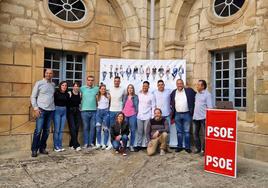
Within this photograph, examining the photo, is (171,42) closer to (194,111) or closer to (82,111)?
(194,111)

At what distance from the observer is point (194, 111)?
5812 millimetres

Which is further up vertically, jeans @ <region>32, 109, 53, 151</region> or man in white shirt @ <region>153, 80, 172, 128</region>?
man in white shirt @ <region>153, 80, 172, 128</region>

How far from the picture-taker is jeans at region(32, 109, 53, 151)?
17.9 ft

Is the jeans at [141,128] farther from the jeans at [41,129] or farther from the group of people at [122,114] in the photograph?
the jeans at [41,129]

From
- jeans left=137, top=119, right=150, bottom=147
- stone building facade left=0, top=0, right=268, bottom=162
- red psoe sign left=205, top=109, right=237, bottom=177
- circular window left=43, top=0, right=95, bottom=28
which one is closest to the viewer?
red psoe sign left=205, top=109, right=237, bottom=177

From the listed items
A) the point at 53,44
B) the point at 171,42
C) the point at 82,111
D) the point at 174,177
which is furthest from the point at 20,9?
the point at 174,177

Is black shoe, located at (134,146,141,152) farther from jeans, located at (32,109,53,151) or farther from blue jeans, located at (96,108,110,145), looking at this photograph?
jeans, located at (32,109,53,151)

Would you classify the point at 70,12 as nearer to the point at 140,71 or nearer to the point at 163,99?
the point at 140,71

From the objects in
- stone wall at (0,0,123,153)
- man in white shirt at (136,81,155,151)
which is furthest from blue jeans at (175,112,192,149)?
stone wall at (0,0,123,153)

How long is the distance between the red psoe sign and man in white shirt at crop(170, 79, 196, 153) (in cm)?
123

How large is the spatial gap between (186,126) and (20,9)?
4239 mm

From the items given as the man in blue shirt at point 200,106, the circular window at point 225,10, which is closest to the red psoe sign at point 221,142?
the man in blue shirt at point 200,106

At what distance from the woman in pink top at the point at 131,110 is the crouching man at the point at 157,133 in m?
0.34

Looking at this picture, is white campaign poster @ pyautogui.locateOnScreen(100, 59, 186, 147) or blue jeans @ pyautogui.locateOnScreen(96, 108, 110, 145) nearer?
blue jeans @ pyautogui.locateOnScreen(96, 108, 110, 145)
